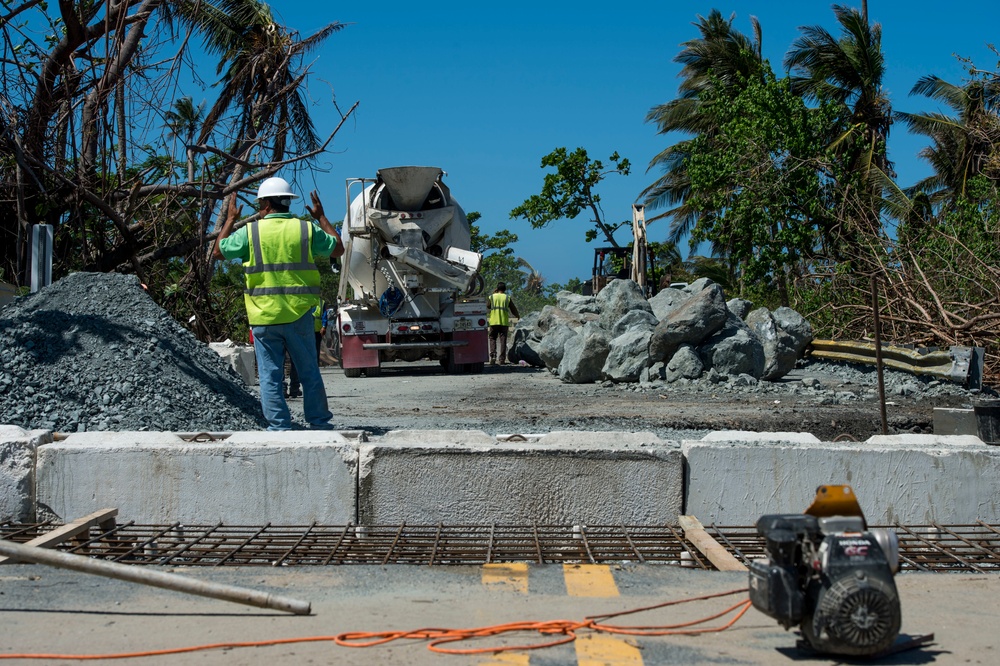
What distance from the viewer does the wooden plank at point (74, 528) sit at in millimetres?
4727

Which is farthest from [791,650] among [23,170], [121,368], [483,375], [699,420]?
[483,375]

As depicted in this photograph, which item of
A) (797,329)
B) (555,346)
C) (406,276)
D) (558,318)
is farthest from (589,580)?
(558,318)

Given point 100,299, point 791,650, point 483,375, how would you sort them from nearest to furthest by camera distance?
point 791,650
point 100,299
point 483,375

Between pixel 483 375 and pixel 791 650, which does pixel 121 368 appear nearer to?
pixel 791 650

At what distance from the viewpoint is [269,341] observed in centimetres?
707

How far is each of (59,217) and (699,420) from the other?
8.49 metres

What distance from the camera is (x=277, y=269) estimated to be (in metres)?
7.04

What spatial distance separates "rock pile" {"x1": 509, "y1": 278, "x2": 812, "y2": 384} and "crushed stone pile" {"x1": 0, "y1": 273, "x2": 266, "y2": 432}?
6886mm

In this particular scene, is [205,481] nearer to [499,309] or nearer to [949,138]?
[499,309]

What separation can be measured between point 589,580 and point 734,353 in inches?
383

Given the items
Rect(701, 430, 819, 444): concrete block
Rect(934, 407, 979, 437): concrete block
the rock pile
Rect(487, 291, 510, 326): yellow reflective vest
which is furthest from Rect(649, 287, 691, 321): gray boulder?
Rect(701, 430, 819, 444): concrete block

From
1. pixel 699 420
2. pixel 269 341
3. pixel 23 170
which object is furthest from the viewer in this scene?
pixel 23 170

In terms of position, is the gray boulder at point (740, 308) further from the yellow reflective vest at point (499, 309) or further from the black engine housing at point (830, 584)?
the black engine housing at point (830, 584)

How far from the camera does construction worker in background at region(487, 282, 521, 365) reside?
20281mm
